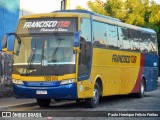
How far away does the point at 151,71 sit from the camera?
86.2 ft

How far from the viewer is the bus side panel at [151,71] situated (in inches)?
1003

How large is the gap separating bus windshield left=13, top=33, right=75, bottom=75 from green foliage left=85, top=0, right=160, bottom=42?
3146 centimetres

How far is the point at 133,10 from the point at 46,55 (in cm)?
3438

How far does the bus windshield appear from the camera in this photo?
1694cm

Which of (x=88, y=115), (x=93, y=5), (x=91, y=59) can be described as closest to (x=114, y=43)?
(x=91, y=59)

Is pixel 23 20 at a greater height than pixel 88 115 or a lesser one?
greater

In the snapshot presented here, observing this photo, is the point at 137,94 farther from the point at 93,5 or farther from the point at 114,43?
the point at 93,5

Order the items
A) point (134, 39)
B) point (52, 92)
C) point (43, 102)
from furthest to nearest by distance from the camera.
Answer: point (134, 39), point (43, 102), point (52, 92)

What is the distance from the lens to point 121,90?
71.4 feet

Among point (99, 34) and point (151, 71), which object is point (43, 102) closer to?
point (99, 34)

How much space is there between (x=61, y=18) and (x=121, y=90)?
18.5 ft

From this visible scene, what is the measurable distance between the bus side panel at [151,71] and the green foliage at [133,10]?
73.3ft

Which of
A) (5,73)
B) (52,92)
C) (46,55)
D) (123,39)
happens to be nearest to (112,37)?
(123,39)

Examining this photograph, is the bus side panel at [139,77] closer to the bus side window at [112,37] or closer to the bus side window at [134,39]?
the bus side window at [134,39]
